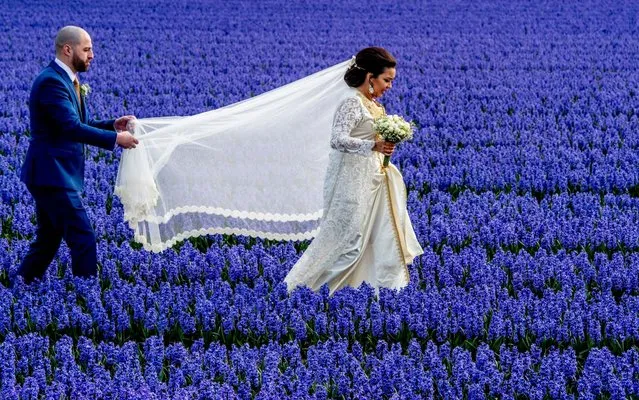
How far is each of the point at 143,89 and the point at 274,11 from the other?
10330mm

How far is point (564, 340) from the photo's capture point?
6.59 meters

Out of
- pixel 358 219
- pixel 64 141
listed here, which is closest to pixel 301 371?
pixel 358 219

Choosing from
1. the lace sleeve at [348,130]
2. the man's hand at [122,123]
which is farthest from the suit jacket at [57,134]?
the lace sleeve at [348,130]

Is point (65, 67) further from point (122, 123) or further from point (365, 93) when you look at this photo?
point (365, 93)

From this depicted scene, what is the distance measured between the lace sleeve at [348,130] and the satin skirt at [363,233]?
157 millimetres

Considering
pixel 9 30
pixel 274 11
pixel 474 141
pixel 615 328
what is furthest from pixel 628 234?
pixel 274 11

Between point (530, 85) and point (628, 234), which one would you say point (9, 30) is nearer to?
point (530, 85)

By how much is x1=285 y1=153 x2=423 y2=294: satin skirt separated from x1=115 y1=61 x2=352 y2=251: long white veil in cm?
60

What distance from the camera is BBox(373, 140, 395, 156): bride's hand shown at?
6.88 metres

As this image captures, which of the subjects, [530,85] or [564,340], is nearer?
[564,340]

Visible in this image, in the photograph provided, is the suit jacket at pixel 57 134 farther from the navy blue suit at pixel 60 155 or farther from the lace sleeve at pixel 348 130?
the lace sleeve at pixel 348 130

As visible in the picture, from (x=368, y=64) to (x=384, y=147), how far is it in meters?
0.49

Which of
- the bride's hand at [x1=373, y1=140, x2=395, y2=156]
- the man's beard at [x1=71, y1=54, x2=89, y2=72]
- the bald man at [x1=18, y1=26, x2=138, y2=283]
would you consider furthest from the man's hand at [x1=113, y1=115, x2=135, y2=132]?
the bride's hand at [x1=373, y1=140, x2=395, y2=156]

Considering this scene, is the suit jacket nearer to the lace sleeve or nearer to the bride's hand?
the lace sleeve
